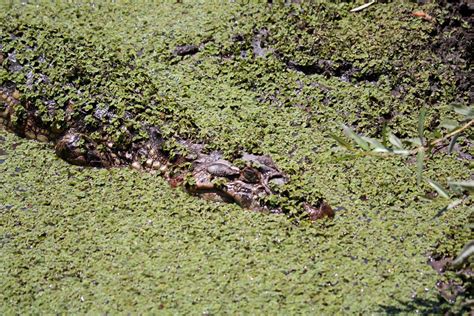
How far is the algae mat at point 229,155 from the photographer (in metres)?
4.14

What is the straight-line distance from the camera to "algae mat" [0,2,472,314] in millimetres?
4145

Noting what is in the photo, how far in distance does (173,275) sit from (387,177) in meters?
1.62

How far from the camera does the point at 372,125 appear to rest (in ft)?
17.5

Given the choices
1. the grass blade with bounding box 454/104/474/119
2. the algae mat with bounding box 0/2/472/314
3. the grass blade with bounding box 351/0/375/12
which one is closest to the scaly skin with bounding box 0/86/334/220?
the algae mat with bounding box 0/2/472/314

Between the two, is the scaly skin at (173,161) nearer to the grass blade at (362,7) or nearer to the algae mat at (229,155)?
the algae mat at (229,155)

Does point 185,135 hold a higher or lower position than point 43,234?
higher

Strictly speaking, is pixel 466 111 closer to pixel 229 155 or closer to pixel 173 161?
pixel 229 155

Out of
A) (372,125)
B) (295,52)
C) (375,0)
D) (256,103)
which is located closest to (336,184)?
(372,125)

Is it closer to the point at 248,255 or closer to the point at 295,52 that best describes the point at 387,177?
the point at 248,255

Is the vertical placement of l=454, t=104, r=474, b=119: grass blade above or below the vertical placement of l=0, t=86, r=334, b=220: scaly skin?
above

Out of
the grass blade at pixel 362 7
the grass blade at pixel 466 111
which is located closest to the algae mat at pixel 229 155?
the grass blade at pixel 362 7

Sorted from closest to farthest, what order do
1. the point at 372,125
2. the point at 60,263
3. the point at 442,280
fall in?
the point at 442,280
the point at 60,263
the point at 372,125

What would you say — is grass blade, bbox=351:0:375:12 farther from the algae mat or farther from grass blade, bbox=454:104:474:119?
grass blade, bbox=454:104:474:119

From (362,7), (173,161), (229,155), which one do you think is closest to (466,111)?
(229,155)
